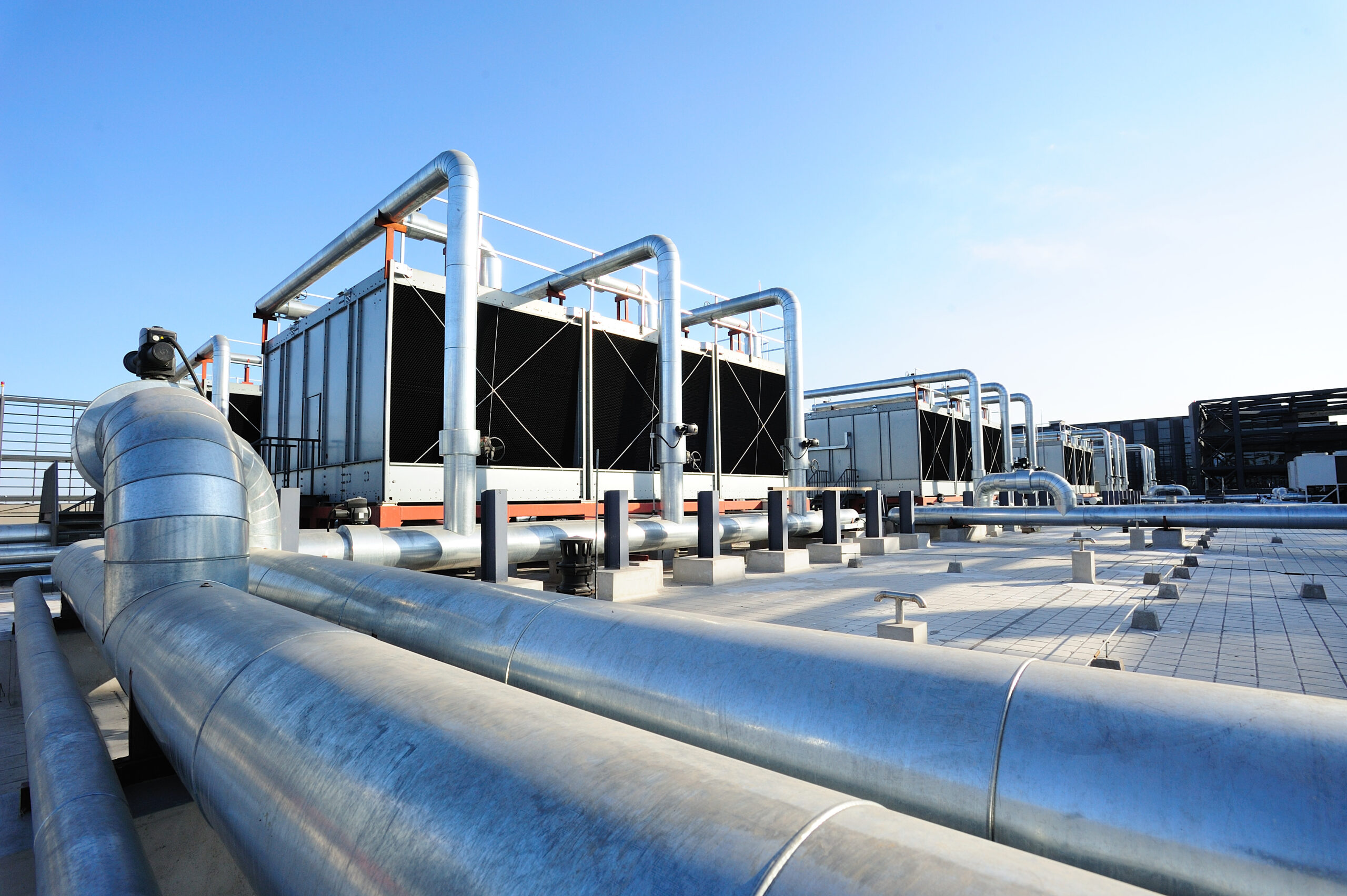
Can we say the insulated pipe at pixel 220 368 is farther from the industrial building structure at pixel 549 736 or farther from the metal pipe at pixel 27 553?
the industrial building structure at pixel 549 736

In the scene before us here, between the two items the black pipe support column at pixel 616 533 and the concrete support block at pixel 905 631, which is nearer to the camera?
the concrete support block at pixel 905 631

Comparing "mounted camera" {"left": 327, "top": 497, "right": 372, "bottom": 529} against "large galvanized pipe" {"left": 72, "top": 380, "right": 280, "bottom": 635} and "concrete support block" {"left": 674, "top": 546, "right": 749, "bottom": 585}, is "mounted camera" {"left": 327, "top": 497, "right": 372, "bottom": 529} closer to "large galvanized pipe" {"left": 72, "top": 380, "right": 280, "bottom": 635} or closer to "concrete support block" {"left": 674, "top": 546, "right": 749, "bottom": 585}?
"concrete support block" {"left": 674, "top": 546, "right": 749, "bottom": 585}

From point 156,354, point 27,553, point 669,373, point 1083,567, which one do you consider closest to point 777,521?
point 669,373

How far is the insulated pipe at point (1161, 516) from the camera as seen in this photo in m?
14.5

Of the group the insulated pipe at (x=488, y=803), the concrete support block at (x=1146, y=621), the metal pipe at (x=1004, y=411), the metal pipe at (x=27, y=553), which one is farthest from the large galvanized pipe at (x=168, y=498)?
the metal pipe at (x=1004, y=411)

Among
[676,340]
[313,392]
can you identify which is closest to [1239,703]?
[676,340]

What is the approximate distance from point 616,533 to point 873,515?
9.23 metres

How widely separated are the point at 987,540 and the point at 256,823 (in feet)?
72.8

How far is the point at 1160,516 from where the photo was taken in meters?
16.5

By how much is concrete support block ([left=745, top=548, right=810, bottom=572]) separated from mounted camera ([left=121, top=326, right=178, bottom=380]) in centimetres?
983

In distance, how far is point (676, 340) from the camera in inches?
478

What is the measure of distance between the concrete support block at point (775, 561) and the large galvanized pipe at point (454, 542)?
32.9 inches

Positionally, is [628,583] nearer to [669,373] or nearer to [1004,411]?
[669,373]

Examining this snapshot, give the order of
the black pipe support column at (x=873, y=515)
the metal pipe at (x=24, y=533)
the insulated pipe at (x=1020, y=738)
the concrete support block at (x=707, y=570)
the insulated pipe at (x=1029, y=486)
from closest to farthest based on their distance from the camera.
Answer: the insulated pipe at (x=1020, y=738), the concrete support block at (x=707, y=570), the metal pipe at (x=24, y=533), the black pipe support column at (x=873, y=515), the insulated pipe at (x=1029, y=486)
